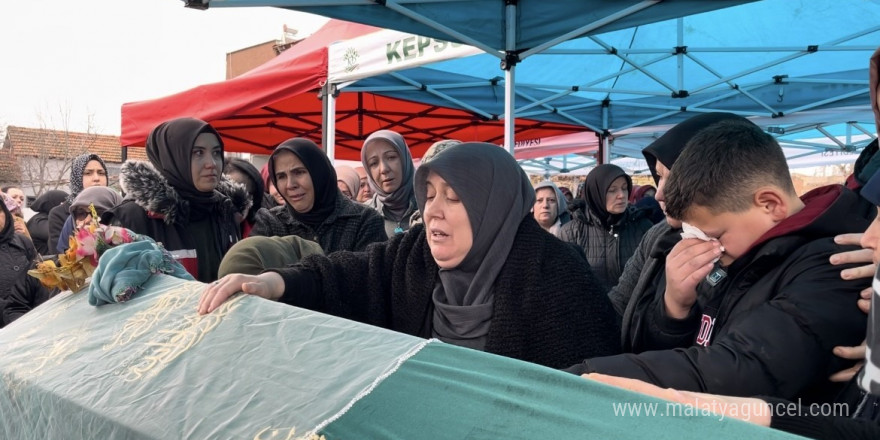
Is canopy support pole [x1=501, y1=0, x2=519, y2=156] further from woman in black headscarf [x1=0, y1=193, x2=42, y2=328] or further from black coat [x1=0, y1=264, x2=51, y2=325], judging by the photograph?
woman in black headscarf [x1=0, y1=193, x2=42, y2=328]

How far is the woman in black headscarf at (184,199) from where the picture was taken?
323 centimetres

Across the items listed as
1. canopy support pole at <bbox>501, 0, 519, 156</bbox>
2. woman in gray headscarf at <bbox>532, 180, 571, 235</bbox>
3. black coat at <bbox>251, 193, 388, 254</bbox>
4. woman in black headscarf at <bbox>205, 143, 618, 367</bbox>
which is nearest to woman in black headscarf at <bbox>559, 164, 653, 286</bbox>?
woman in gray headscarf at <bbox>532, 180, 571, 235</bbox>

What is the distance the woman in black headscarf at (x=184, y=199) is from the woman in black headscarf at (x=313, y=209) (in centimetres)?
26

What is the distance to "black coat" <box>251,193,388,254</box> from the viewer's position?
3385mm

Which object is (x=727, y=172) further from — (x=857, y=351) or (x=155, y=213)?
(x=155, y=213)

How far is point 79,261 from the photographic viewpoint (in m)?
2.33

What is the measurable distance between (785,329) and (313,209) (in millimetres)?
2640

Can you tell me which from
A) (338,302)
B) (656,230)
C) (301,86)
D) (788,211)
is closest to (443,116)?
(301,86)

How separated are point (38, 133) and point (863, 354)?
130 feet

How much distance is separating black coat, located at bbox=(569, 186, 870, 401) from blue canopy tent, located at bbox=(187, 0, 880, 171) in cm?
502

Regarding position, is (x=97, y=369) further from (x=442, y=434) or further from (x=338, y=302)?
(x=442, y=434)

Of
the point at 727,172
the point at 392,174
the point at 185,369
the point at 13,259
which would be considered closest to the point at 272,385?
the point at 185,369

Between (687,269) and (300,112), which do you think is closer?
(687,269)

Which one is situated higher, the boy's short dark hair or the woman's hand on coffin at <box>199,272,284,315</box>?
the boy's short dark hair
